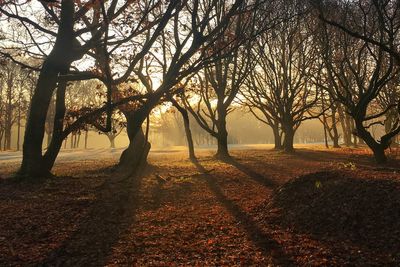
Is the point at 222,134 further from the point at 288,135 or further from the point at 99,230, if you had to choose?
the point at 99,230

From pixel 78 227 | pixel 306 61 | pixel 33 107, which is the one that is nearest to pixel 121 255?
pixel 78 227

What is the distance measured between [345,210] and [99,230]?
445 centimetres

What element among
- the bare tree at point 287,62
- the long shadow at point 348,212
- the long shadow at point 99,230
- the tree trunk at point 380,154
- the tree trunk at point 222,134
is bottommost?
the long shadow at point 99,230

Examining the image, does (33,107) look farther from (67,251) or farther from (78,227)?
(67,251)

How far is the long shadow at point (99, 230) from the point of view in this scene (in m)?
5.55

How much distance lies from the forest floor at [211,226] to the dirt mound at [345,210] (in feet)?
0.05

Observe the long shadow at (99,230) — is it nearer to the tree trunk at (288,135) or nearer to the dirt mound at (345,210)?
the dirt mound at (345,210)

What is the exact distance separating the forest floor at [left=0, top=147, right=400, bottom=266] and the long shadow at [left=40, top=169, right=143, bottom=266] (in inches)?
0.7

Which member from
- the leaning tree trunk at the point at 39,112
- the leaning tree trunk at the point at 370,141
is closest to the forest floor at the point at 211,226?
the leaning tree trunk at the point at 39,112

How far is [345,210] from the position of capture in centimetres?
668

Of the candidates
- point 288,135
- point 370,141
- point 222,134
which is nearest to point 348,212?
point 370,141

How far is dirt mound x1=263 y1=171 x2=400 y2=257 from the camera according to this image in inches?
231

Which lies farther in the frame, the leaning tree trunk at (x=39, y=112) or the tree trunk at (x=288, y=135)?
the tree trunk at (x=288, y=135)

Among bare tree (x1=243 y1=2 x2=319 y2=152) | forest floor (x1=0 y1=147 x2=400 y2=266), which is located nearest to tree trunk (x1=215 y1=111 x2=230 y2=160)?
bare tree (x1=243 y1=2 x2=319 y2=152)
